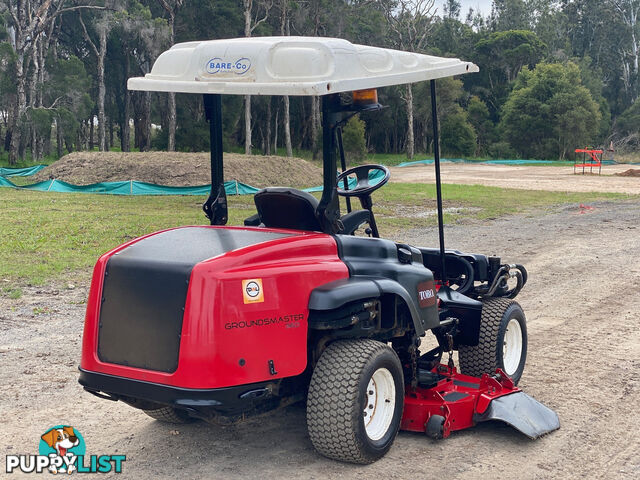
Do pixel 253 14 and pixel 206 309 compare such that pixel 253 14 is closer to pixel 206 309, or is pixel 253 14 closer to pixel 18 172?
pixel 18 172

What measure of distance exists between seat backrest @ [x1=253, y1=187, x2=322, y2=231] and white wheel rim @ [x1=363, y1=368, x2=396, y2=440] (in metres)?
1.01

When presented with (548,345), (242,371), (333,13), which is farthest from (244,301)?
(333,13)

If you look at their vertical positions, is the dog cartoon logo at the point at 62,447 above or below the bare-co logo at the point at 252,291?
below

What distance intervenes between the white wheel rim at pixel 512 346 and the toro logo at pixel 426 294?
1.42 m

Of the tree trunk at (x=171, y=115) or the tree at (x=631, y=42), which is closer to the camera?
the tree trunk at (x=171, y=115)

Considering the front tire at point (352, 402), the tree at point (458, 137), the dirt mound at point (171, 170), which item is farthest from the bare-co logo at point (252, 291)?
the tree at point (458, 137)

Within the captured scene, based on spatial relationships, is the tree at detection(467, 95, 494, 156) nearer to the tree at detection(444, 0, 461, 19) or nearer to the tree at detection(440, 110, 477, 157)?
the tree at detection(440, 110, 477, 157)

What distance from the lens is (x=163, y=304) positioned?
4418mm

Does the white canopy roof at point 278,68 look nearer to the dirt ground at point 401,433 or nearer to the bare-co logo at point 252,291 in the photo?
the bare-co logo at point 252,291

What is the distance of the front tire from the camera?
4629 mm

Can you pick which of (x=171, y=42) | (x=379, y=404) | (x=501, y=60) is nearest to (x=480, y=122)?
(x=501, y=60)

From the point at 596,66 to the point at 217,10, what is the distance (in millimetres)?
51549

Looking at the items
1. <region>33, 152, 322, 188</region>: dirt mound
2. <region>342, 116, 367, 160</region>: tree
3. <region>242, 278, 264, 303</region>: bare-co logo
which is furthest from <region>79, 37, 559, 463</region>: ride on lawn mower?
<region>342, 116, 367, 160</region>: tree

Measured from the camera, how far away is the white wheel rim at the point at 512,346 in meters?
6.56
